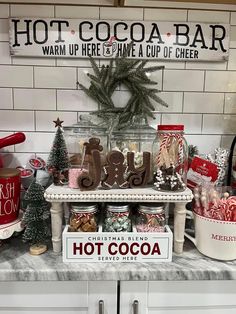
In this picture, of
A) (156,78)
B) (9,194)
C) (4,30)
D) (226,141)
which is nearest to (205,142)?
(226,141)

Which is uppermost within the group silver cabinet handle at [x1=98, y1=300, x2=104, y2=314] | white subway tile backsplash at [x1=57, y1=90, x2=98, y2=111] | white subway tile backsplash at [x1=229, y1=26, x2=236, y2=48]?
white subway tile backsplash at [x1=229, y1=26, x2=236, y2=48]

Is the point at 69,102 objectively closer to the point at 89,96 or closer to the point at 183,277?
the point at 89,96

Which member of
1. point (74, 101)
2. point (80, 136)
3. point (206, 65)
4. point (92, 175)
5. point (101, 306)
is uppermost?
point (206, 65)

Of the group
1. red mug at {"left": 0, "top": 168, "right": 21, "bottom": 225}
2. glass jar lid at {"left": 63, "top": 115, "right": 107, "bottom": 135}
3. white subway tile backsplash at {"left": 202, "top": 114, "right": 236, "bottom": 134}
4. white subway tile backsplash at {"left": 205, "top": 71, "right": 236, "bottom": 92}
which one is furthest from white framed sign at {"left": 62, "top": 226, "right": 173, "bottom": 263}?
white subway tile backsplash at {"left": 205, "top": 71, "right": 236, "bottom": 92}

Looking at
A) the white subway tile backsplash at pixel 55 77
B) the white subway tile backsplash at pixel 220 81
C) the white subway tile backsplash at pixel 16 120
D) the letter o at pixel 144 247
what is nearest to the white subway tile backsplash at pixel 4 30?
the white subway tile backsplash at pixel 55 77

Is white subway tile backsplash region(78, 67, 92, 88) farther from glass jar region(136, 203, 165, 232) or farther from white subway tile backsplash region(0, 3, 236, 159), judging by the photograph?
glass jar region(136, 203, 165, 232)

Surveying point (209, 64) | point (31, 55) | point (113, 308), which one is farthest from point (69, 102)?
point (113, 308)

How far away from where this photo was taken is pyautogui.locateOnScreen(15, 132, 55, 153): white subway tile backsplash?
1.26 metres

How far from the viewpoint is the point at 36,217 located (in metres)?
0.94

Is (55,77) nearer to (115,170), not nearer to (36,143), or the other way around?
(36,143)

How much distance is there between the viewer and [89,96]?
123 cm

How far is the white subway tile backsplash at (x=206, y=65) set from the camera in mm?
1229

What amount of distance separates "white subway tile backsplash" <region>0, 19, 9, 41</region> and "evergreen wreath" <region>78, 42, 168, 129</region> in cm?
32

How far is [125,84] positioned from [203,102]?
0.32 meters
